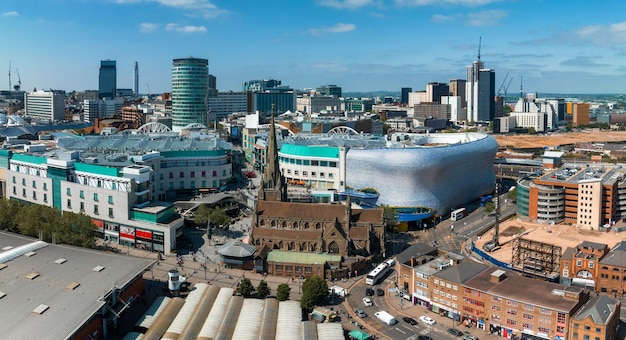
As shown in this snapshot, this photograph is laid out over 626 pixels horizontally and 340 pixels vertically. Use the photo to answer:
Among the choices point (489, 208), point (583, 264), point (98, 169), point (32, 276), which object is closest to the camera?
point (32, 276)

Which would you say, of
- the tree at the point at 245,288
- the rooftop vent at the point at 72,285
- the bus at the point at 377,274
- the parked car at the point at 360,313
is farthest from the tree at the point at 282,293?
the rooftop vent at the point at 72,285

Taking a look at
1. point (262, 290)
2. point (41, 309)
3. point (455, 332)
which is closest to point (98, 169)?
point (262, 290)

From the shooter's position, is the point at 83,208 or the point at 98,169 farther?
the point at 83,208

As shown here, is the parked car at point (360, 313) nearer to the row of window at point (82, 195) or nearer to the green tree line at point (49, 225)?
the green tree line at point (49, 225)

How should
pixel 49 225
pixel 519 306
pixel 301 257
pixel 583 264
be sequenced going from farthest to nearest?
pixel 49 225
pixel 301 257
pixel 583 264
pixel 519 306

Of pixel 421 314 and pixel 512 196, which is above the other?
pixel 512 196

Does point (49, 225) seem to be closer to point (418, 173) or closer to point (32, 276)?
point (32, 276)

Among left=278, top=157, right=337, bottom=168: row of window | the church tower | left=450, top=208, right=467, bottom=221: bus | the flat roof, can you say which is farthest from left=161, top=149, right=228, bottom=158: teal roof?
left=450, top=208, right=467, bottom=221: bus
